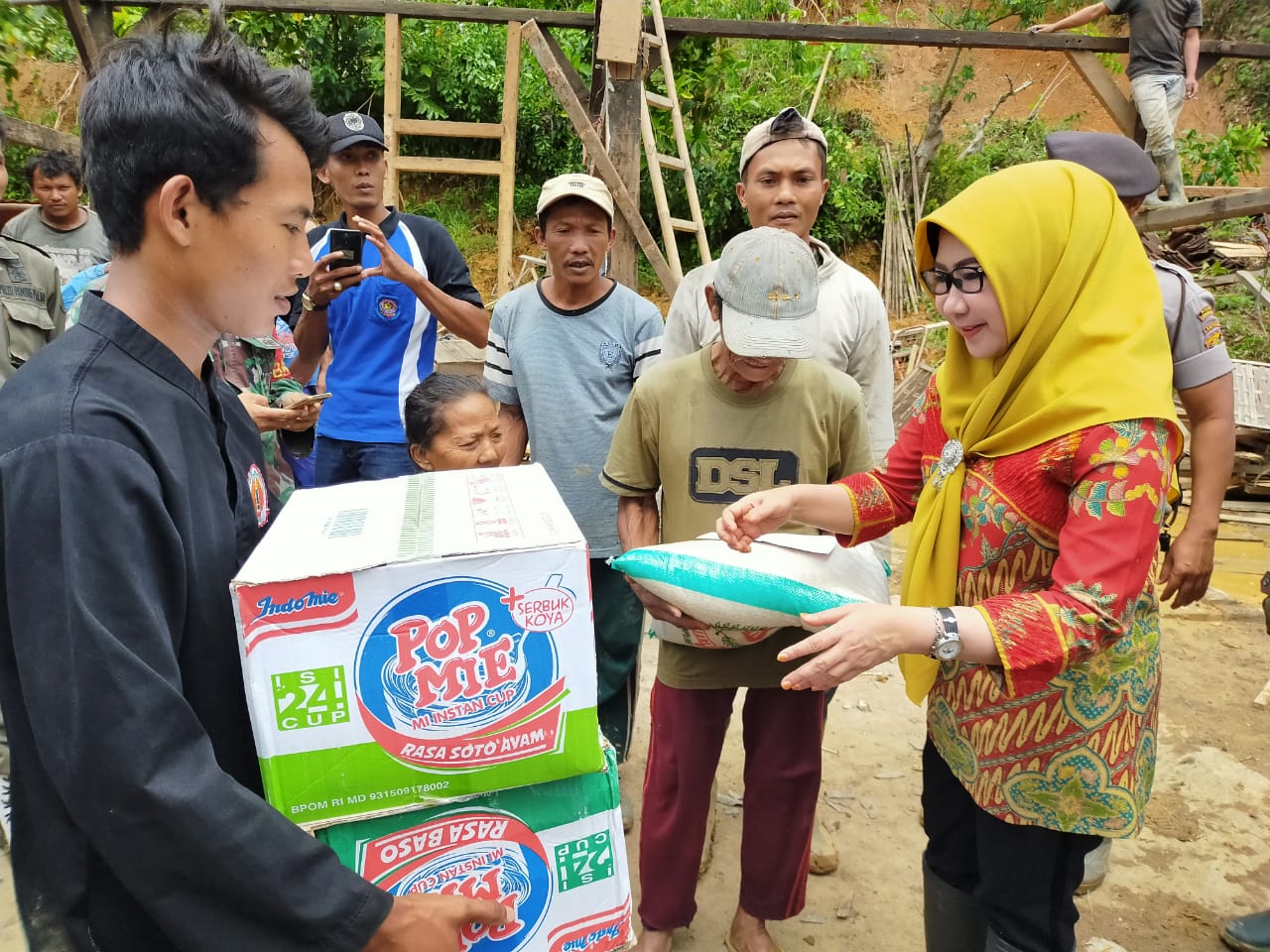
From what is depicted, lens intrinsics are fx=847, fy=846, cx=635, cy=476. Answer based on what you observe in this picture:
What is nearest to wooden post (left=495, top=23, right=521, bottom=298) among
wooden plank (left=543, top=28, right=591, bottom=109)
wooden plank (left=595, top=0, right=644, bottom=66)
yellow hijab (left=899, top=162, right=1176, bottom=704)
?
wooden plank (left=543, top=28, right=591, bottom=109)

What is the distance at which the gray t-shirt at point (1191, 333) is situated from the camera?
7.98ft

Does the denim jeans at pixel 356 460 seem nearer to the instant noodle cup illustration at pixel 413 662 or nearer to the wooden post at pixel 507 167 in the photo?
the instant noodle cup illustration at pixel 413 662

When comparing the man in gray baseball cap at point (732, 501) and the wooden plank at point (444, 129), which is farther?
the wooden plank at point (444, 129)

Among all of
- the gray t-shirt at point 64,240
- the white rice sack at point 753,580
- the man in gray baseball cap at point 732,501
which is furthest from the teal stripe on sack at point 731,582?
the gray t-shirt at point 64,240

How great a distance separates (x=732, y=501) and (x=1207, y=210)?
4.23 m

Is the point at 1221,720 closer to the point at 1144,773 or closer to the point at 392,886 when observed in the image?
the point at 1144,773

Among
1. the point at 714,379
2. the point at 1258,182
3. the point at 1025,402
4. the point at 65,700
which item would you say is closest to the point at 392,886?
the point at 65,700

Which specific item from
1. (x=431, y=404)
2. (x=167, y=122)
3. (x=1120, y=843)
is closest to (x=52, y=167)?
(x=431, y=404)

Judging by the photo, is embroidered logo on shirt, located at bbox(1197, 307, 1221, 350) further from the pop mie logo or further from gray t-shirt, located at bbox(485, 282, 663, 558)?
the pop mie logo

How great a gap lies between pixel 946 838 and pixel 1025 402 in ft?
3.35

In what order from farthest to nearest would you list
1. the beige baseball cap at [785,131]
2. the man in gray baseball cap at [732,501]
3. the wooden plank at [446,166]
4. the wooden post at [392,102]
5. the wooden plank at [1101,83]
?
the wooden plank at [446,166]
the wooden post at [392,102]
the wooden plank at [1101,83]
the beige baseball cap at [785,131]
the man in gray baseball cap at [732,501]

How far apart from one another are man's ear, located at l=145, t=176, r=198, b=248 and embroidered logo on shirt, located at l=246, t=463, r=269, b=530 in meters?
0.37

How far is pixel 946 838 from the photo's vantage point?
6.24 feet

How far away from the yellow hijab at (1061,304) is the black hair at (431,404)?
1455 millimetres
